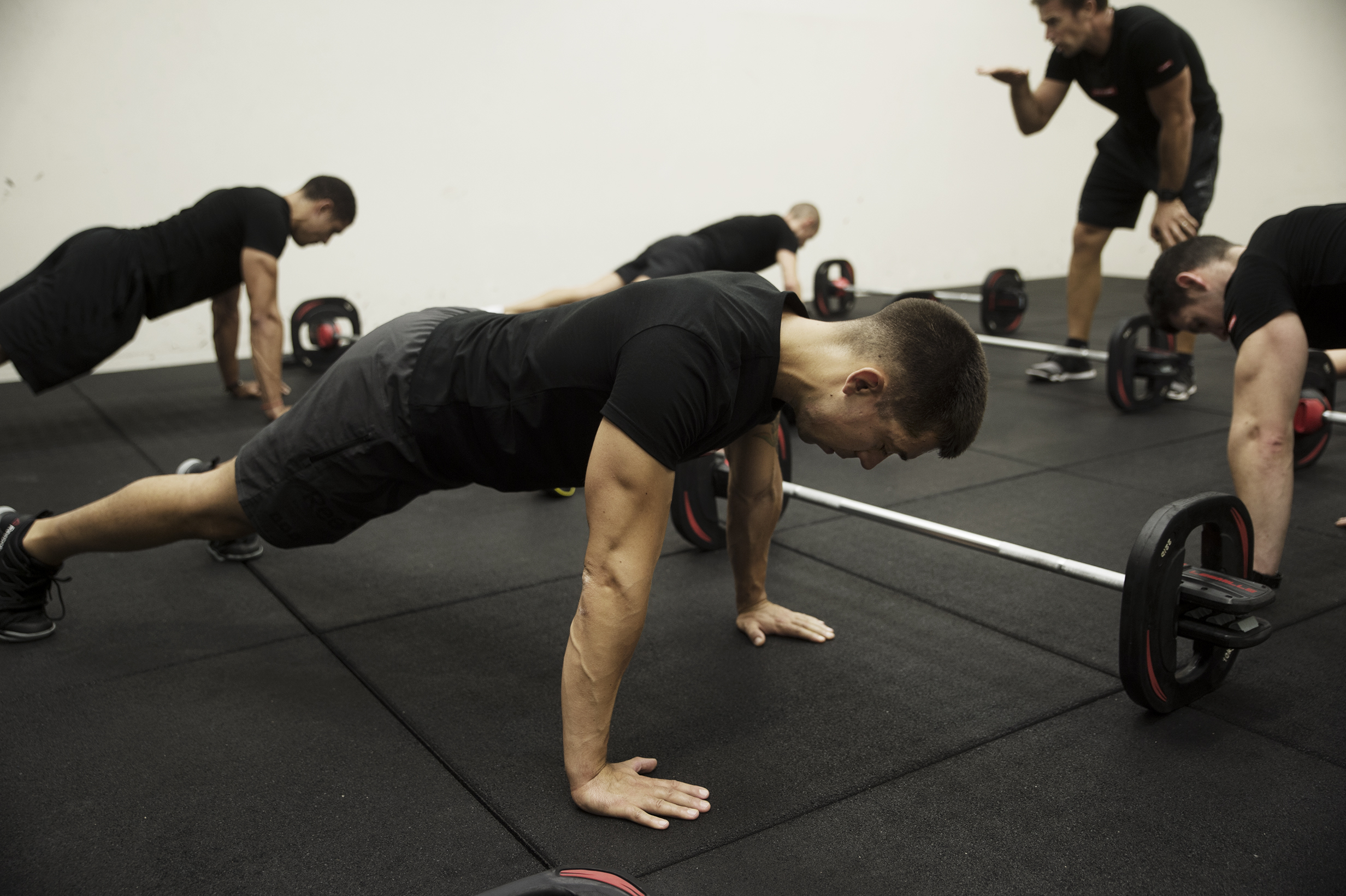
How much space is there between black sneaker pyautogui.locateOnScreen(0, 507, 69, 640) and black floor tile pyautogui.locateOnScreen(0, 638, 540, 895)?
11.0 inches

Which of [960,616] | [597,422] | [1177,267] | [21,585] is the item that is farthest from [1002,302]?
[21,585]

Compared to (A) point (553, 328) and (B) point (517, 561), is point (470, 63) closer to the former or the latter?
(B) point (517, 561)

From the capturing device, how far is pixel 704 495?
8.02 ft

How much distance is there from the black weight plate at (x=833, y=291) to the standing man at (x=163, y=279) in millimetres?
3059

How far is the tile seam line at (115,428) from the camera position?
3375mm

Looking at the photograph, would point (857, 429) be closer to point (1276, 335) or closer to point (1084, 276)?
point (1276, 335)

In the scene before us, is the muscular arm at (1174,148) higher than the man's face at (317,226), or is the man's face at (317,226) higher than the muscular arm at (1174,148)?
the muscular arm at (1174,148)

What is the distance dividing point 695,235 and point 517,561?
2217mm

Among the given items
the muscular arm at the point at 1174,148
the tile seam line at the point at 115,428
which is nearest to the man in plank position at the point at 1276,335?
the muscular arm at the point at 1174,148

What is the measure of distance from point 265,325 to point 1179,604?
3327 millimetres

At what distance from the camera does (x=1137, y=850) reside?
1.36 metres

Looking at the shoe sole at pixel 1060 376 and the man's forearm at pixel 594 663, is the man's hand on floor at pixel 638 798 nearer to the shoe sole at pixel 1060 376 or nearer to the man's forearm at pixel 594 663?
the man's forearm at pixel 594 663

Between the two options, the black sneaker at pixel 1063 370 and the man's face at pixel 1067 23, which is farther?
the black sneaker at pixel 1063 370

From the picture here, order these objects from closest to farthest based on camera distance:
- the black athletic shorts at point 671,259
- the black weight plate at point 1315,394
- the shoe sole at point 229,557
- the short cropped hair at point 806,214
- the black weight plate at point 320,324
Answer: the shoe sole at point 229,557, the black weight plate at point 1315,394, the black athletic shorts at point 671,259, the black weight plate at point 320,324, the short cropped hair at point 806,214
